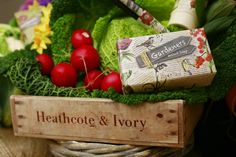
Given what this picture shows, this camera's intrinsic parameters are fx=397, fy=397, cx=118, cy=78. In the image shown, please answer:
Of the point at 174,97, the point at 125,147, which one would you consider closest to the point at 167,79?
the point at 174,97

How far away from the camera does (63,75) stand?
34.2 inches

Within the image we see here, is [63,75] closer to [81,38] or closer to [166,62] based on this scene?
[81,38]

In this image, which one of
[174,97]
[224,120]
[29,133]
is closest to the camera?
[174,97]

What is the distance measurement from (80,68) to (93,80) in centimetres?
5

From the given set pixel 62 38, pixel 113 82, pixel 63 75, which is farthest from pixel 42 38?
pixel 113 82

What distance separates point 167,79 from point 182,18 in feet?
0.64

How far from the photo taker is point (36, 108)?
2.75ft

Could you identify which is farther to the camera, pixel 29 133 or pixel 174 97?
pixel 29 133

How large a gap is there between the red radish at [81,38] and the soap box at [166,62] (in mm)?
160

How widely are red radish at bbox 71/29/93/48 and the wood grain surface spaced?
0.26 m

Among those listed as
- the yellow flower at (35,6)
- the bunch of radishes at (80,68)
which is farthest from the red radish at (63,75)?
the yellow flower at (35,6)

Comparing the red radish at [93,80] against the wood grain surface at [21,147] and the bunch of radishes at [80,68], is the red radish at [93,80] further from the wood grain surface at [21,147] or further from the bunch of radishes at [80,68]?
the wood grain surface at [21,147]

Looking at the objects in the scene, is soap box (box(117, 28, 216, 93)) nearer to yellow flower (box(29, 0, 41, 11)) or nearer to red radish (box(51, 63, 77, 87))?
red radish (box(51, 63, 77, 87))

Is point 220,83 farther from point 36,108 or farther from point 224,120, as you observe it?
point 36,108
